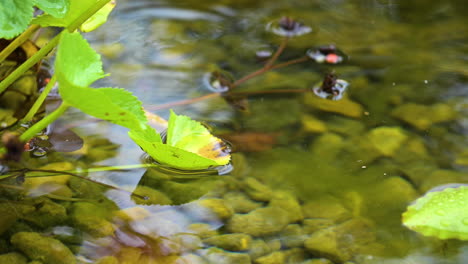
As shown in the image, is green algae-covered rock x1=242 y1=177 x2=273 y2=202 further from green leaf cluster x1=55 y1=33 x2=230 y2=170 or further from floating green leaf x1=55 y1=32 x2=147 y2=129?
floating green leaf x1=55 y1=32 x2=147 y2=129

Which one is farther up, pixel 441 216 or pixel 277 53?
pixel 277 53

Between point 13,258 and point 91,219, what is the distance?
164 millimetres

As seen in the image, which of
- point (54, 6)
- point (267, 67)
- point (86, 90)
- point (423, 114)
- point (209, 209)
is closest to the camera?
point (86, 90)

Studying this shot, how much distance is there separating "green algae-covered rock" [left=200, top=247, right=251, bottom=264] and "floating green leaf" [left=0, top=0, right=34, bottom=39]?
1.72 ft

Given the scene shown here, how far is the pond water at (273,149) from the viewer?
1001mm

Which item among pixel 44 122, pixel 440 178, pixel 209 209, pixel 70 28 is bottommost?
pixel 440 178

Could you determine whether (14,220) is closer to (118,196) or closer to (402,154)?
(118,196)

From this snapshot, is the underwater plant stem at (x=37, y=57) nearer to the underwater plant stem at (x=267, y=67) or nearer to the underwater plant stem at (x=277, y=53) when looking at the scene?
the underwater plant stem at (x=267, y=67)

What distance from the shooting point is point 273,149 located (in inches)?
49.4

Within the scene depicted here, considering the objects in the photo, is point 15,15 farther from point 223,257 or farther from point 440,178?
point 440,178

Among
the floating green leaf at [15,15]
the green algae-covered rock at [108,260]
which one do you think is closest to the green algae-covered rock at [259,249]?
the green algae-covered rock at [108,260]

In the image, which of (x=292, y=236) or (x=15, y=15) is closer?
(x=15, y=15)

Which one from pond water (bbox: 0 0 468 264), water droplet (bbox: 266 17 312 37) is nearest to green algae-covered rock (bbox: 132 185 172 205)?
pond water (bbox: 0 0 468 264)

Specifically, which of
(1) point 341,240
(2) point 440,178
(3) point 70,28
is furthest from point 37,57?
(2) point 440,178
